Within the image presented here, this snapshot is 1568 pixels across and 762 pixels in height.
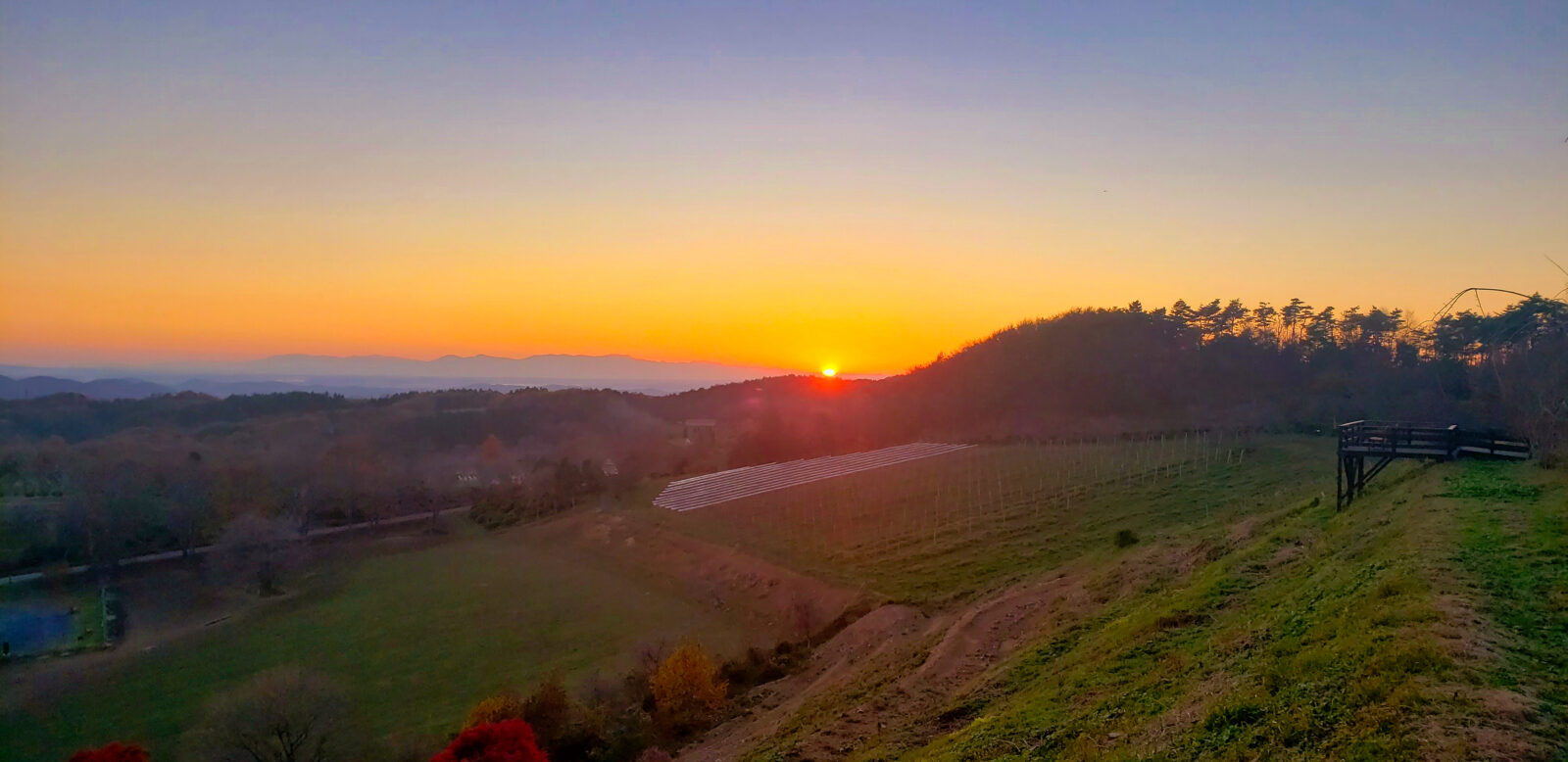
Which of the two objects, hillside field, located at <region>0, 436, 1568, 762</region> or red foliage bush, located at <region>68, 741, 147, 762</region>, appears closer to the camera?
hillside field, located at <region>0, 436, 1568, 762</region>

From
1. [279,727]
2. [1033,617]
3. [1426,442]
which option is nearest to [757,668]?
[1033,617]

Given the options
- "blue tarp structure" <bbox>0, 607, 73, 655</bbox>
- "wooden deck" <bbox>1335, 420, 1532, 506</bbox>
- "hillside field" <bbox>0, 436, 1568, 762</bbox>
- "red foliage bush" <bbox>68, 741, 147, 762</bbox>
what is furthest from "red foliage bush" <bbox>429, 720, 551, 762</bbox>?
"blue tarp structure" <bbox>0, 607, 73, 655</bbox>

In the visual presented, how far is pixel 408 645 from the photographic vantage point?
3328 centimetres

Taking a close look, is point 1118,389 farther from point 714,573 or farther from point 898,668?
point 898,668

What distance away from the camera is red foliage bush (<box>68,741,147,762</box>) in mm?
18344

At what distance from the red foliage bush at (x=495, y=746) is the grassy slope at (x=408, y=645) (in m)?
8.44

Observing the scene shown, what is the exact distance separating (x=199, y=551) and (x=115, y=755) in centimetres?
3944

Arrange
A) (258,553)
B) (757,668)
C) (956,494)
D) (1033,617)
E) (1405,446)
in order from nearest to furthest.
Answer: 1. (1033,617)
2. (1405,446)
3. (757,668)
4. (956,494)
5. (258,553)

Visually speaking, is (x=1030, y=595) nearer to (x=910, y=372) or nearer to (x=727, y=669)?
(x=727, y=669)

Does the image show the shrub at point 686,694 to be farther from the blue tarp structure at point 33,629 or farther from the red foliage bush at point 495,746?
the blue tarp structure at point 33,629

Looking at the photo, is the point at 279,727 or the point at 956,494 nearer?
the point at 279,727

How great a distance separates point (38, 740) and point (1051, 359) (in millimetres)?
65463

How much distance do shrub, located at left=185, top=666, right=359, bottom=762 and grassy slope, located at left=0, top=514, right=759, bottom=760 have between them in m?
2.23

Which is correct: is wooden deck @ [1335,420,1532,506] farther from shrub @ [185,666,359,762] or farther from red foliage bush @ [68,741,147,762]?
red foliage bush @ [68,741,147,762]
